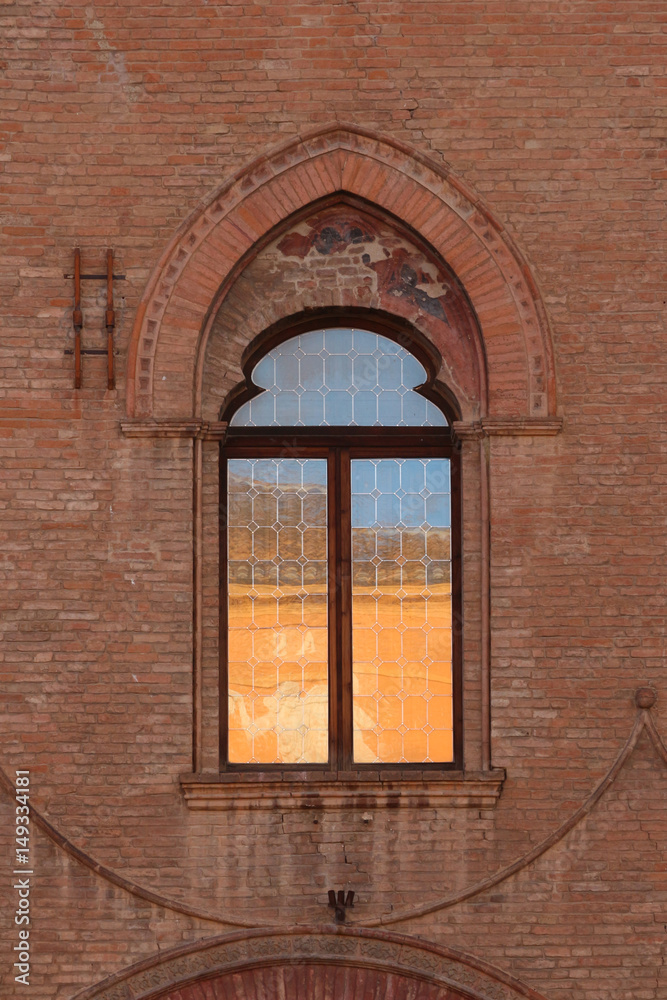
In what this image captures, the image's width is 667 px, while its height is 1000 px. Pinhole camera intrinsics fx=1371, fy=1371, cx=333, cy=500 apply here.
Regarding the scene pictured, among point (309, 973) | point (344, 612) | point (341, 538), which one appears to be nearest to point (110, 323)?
point (341, 538)

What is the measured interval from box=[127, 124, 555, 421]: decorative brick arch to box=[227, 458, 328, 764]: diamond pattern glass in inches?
30.4

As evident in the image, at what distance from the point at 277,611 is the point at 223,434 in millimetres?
1189

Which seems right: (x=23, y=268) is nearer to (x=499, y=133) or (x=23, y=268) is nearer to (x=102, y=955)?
(x=499, y=133)

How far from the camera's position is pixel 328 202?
349 inches

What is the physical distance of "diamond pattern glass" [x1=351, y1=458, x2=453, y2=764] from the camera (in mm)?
8742

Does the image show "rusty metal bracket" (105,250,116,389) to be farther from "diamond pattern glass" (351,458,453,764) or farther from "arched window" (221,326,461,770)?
"diamond pattern glass" (351,458,453,764)

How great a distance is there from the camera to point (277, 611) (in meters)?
8.83

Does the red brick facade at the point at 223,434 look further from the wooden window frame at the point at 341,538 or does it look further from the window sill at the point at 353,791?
the wooden window frame at the point at 341,538

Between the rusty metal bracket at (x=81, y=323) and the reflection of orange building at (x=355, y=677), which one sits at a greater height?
the rusty metal bracket at (x=81, y=323)

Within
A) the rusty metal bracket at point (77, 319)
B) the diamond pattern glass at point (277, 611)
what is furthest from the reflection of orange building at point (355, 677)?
the rusty metal bracket at point (77, 319)

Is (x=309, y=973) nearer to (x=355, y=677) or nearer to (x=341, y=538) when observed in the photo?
(x=355, y=677)

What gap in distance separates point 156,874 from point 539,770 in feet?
7.86

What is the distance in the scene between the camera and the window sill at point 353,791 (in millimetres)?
8281

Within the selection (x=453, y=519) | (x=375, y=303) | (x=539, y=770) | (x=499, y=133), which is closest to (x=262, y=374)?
(x=375, y=303)
